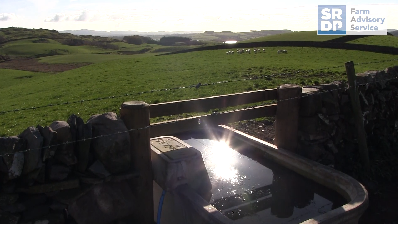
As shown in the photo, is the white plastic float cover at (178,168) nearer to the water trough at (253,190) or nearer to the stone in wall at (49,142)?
the water trough at (253,190)

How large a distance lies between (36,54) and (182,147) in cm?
7213

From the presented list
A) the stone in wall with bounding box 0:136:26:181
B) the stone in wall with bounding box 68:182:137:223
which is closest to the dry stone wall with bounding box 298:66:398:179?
the stone in wall with bounding box 68:182:137:223

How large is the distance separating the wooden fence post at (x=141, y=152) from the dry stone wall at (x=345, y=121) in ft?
12.5

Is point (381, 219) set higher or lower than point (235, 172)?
lower

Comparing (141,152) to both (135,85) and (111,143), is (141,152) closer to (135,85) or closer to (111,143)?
(111,143)

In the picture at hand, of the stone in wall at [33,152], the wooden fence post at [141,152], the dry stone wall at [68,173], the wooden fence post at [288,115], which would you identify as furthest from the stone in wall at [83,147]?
the wooden fence post at [288,115]

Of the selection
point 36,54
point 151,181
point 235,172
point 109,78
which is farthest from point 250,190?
point 36,54

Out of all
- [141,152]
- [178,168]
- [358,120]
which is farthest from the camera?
[358,120]

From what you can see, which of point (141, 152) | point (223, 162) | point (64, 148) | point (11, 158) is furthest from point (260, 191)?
point (11, 158)

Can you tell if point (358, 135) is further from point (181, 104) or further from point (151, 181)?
point (151, 181)

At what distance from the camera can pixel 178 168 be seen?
20.4 feet

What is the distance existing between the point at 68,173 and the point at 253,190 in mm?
3686

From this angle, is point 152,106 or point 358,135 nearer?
point 152,106

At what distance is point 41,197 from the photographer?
494cm
